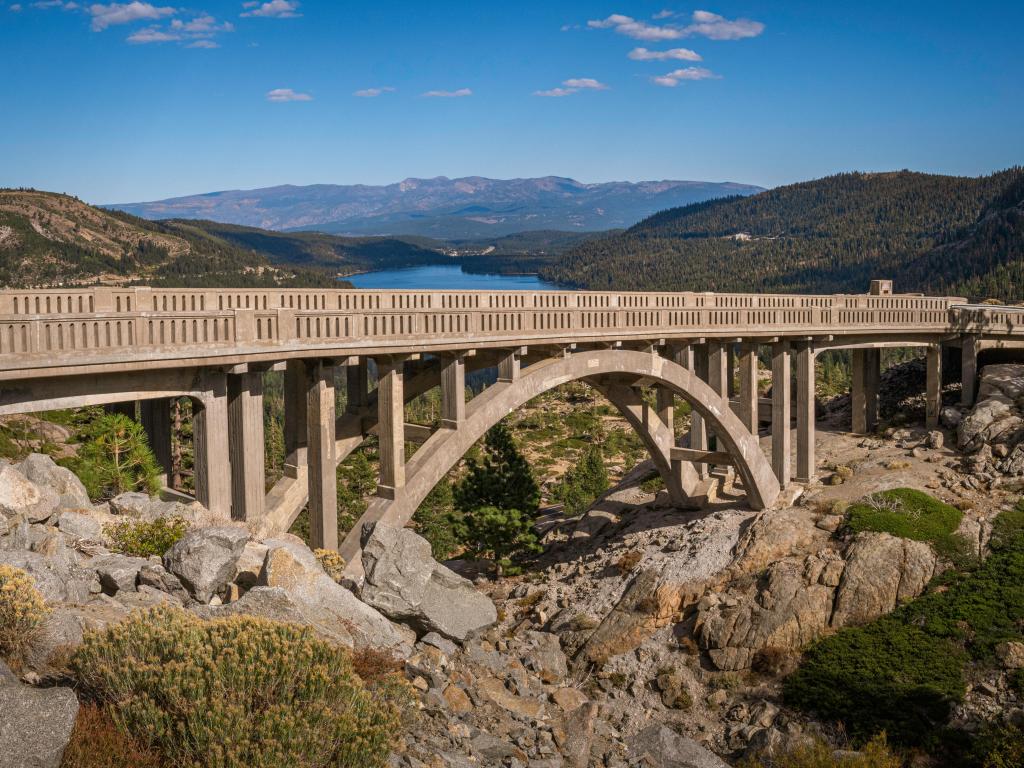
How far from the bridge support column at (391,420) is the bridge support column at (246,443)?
2766mm

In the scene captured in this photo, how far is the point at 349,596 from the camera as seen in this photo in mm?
15266

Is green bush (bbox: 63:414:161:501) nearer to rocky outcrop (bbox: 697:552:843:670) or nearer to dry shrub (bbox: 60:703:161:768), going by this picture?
dry shrub (bbox: 60:703:161:768)

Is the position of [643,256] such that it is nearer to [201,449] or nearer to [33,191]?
[33,191]

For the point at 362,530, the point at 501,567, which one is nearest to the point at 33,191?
the point at 501,567

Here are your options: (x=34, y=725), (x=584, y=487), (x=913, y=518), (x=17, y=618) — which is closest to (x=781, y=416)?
(x=913, y=518)

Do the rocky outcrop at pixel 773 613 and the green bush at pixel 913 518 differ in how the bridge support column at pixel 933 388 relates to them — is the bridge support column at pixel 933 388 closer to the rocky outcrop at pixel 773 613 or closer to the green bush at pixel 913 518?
the green bush at pixel 913 518

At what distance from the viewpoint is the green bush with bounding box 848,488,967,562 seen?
24.8 metres

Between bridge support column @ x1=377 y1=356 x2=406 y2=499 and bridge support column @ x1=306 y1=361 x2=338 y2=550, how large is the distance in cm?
116

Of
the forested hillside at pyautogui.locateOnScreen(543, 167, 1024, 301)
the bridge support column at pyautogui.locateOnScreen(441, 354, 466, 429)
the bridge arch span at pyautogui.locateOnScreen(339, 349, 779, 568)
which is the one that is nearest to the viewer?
the bridge arch span at pyautogui.locateOnScreen(339, 349, 779, 568)

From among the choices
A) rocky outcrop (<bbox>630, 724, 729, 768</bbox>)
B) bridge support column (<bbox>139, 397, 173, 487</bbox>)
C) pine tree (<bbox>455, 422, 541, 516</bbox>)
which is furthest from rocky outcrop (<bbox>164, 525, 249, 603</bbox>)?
pine tree (<bbox>455, 422, 541, 516</bbox>)

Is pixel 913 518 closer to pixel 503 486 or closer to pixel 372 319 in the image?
pixel 503 486

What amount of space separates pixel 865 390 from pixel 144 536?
30233mm

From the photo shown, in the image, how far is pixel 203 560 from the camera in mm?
13625

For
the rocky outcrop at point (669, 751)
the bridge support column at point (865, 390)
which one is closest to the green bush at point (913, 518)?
the bridge support column at point (865, 390)
